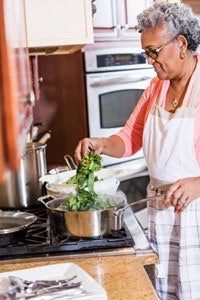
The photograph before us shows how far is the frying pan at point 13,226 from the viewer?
4.51 ft

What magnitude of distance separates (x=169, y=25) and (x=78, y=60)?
3.79ft

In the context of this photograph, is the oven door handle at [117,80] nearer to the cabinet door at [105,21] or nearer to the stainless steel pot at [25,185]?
the cabinet door at [105,21]

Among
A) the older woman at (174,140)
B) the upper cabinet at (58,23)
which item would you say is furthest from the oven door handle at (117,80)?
the upper cabinet at (58,23)

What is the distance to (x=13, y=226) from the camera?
145 centimetres

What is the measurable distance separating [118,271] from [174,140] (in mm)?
688

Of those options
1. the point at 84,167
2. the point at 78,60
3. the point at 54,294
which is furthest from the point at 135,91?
the point at 54,294

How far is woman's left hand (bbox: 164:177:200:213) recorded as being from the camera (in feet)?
5.10

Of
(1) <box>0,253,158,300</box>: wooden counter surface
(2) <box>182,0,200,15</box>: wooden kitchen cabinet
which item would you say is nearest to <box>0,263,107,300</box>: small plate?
(1) <box>0,253,158,300</box>: wooden counter surface

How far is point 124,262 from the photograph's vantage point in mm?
1269

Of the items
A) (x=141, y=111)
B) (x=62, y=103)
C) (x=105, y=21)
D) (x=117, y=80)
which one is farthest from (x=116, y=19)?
(x=141, y=111)

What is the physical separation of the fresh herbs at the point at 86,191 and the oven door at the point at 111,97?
1.28m

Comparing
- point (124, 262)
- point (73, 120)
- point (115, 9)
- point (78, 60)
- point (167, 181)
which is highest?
point (115, 9)

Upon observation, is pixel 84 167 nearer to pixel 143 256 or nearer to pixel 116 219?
pixel 116 219

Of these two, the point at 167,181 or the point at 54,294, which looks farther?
the point at 167,181
